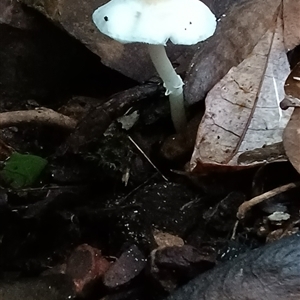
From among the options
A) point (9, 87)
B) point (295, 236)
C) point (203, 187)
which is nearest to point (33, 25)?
point (9, 87)

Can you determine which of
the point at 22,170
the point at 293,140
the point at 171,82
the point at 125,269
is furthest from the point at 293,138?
the point at 22,170

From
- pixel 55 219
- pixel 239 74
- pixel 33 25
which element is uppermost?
pixel 33 25

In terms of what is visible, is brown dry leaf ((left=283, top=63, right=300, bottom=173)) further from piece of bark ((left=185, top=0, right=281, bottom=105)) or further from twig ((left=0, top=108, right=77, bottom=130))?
twig ((left=0, top=108, right=77, bottom=130))

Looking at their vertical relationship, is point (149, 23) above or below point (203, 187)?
above

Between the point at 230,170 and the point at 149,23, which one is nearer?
the point at 149,23

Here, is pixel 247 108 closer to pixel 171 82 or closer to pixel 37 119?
pixel 171 82

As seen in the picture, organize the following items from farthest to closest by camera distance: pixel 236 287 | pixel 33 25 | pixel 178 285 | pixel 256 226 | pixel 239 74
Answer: pixel 33 25 < pixel 239 74 < pixel 256 226 < pixel 178 285 < pixel 236 287

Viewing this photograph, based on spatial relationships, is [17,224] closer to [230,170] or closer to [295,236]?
[230,170]
